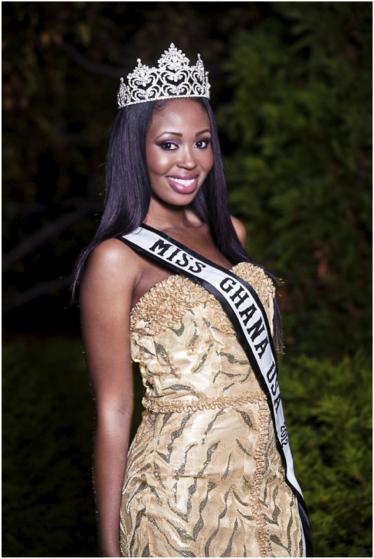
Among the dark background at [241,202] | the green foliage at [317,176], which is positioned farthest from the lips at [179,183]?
the green foliage at [317,176]

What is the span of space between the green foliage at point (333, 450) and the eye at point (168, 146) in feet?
5.09

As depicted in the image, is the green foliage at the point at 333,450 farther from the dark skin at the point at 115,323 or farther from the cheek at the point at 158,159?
the cheek at the point at 158,159

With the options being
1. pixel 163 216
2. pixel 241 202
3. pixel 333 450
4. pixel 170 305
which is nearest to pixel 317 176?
pixel 241 202

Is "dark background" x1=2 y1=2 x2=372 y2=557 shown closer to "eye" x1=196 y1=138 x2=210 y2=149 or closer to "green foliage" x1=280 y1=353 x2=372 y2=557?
"green foliage" x1=280 y1=353 x2=372 y2=557

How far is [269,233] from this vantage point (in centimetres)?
660

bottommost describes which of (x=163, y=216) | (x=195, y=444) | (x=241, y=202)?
(x=195, y=444)

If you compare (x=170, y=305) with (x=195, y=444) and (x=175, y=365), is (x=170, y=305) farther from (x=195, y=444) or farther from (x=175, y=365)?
(x=195, y=444)

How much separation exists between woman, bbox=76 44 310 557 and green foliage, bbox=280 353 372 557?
1018 millimetres

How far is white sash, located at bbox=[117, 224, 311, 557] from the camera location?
2900 mm

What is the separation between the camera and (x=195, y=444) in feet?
9.26

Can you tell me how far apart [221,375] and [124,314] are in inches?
10.9

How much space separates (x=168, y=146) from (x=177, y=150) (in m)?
0.02

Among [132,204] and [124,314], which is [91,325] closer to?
[124,314]

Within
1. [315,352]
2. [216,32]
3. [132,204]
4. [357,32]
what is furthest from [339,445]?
[216,32]
